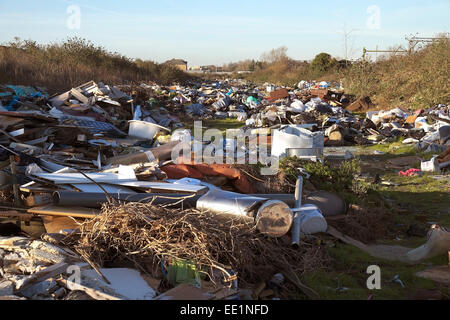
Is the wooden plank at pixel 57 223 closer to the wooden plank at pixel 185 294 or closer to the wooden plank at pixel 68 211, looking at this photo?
the wooden plank at pixel 68 211

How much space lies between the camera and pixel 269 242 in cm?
385

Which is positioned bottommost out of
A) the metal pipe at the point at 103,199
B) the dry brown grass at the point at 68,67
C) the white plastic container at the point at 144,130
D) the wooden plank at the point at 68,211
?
the wooden plank at the point at 68,211

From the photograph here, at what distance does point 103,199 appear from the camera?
4.26m

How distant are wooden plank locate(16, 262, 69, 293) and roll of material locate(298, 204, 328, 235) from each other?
246 centimetres

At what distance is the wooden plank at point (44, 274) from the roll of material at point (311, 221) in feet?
8.07

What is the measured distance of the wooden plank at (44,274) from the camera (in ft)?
9.42

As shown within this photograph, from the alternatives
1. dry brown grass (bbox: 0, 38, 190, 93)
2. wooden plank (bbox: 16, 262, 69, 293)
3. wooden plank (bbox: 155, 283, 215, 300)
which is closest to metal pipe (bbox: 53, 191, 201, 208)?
wooden plank (bbox: 16, 262, 69, 293)

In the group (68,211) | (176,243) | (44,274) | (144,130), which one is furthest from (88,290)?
(144,130)

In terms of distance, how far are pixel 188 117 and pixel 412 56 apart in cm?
1014

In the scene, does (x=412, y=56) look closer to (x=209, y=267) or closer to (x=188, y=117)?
(x=188, y=117)

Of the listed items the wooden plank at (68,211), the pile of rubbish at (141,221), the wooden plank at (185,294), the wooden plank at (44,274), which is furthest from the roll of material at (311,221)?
the wooden plank at (44,274)

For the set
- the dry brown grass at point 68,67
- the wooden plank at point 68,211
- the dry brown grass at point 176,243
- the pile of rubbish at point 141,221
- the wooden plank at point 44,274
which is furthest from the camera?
the dry brown grass at point 68,67

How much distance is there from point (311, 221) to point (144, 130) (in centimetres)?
703
